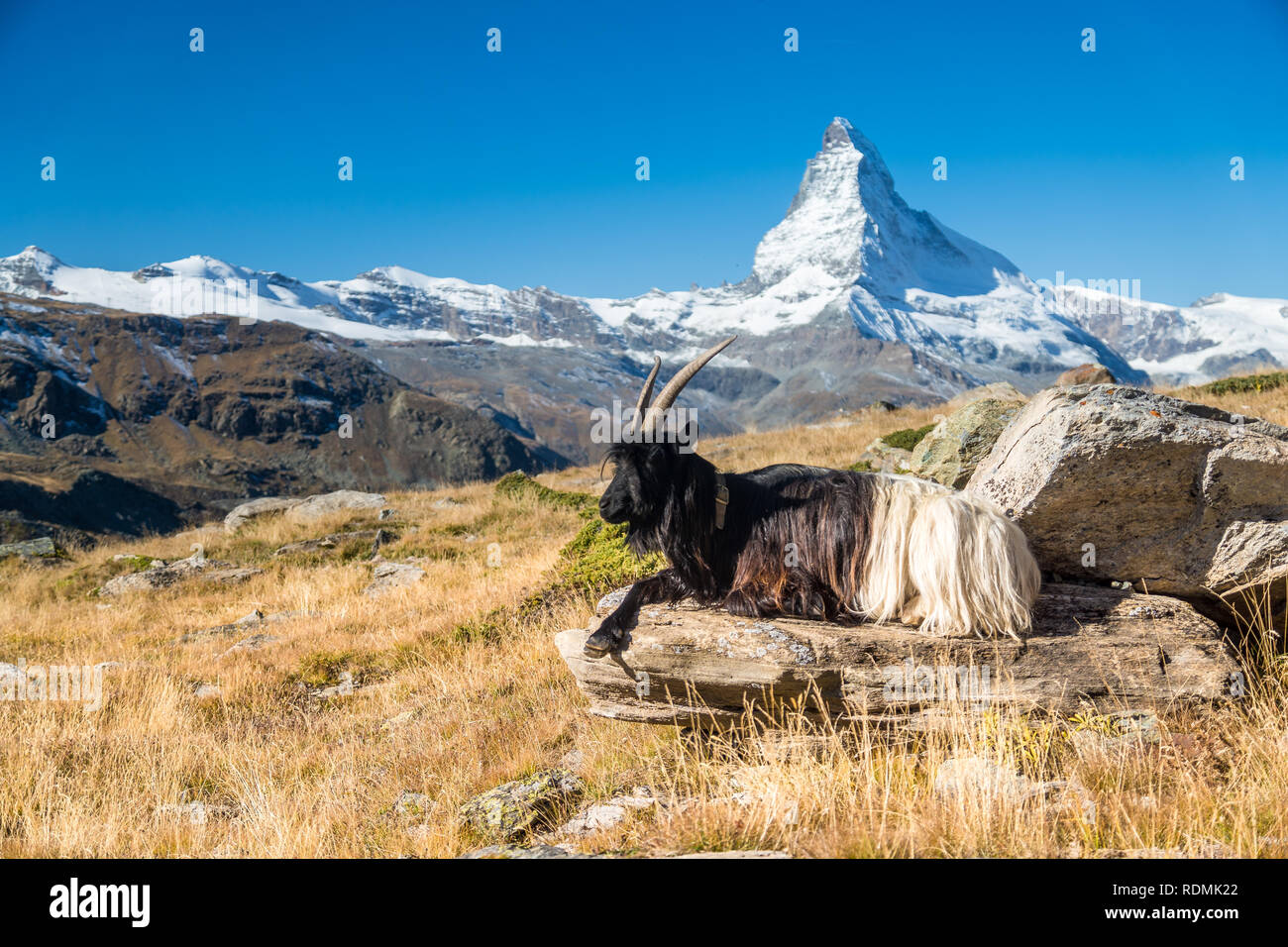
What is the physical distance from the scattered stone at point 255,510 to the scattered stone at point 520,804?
18.4m

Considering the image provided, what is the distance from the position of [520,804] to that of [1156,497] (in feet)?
16.9

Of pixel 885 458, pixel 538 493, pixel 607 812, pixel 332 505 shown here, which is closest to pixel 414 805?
pixel 607 812

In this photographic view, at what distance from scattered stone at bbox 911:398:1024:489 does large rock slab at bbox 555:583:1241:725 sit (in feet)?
13.9

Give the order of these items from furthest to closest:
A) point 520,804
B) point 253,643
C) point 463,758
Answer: point 253,643 → point 463,758 → point 520,804

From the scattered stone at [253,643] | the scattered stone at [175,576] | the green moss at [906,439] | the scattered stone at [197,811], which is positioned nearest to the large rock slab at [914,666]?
the scattered stone at [197,811]

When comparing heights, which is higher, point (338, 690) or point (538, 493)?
point (538, 493)

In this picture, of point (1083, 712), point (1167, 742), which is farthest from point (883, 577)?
point (1167, 742)

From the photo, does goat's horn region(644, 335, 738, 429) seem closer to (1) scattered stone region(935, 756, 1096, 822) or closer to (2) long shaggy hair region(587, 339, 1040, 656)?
(2) long shaggy hair region(587, 339, 1040, 656)

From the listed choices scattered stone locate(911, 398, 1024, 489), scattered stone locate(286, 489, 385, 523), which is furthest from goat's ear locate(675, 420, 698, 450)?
scattered stone locate(286, 489, 385, 523)

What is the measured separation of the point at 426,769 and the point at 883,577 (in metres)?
4.01

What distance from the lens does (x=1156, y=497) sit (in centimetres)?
631

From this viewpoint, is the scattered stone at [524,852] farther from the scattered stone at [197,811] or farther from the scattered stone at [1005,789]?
the scattered stone at [197,811]

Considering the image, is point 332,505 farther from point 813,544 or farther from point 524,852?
point 524,852
